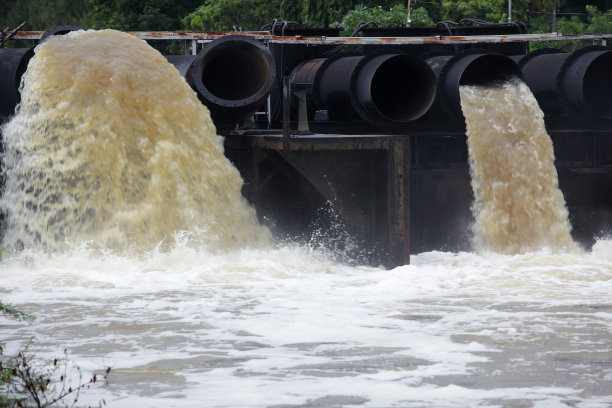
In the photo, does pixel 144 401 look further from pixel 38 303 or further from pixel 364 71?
pixel 364 71

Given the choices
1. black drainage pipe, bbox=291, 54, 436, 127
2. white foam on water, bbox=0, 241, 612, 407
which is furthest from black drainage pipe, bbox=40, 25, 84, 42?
black drainage pipe, bbox=291, 54, 436, 127

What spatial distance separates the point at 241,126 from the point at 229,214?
213 centimetres

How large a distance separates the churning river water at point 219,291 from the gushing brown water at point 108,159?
22mm

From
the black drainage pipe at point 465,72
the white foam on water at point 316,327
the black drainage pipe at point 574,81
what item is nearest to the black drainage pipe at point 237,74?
the white foam on water at point 316,327

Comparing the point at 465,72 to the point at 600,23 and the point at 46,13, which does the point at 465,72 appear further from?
the point at 46,13

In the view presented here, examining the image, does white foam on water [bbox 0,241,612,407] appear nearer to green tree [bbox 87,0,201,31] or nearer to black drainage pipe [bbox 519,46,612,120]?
black drainage pipe [bbox 519,46,612,120]

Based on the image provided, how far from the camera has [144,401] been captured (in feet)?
22.5

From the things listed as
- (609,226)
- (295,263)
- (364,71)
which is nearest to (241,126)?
(364,71)

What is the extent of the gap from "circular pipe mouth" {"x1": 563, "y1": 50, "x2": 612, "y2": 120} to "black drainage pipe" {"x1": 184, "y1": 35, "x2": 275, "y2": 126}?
491cm

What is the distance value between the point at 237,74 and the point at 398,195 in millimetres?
3826

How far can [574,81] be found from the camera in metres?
16.2

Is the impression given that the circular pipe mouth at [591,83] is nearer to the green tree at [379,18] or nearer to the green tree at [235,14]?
the green tree at [379,18]

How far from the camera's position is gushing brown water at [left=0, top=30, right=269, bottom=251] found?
13742mm

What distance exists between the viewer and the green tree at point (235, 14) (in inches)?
1727
